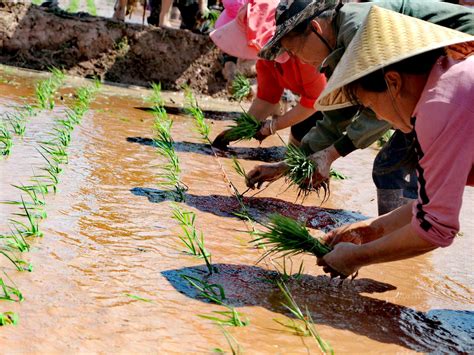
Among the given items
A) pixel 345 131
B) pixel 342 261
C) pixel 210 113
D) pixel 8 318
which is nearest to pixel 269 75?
pixel 345 131

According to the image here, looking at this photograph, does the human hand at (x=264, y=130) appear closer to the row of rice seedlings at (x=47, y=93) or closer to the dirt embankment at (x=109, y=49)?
the row of rice seedlings at (x=47, y=93)

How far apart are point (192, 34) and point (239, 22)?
2.89m

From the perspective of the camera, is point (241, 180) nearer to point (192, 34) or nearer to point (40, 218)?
point (40, 218)

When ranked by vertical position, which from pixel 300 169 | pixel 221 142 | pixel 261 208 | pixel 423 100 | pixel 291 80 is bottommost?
pixel 221 142

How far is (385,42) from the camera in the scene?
2133mm

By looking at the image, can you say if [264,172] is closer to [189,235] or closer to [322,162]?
[322,162]

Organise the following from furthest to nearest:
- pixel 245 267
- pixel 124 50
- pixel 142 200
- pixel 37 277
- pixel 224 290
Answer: pixel 124 50
pixel 142 200
pixel 245 267
pixel 224 290
pixel 37 277

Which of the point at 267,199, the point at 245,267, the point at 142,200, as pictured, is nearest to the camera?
the point at 245,267

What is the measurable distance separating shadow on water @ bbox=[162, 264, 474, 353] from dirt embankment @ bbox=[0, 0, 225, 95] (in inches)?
209

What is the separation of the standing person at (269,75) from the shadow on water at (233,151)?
0.30 feet

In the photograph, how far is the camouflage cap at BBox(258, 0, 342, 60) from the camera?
10.6 feet

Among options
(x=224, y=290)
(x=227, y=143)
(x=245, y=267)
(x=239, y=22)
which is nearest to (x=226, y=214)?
(x=245, y=267)

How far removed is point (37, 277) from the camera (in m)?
2.15

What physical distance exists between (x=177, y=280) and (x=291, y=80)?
2362 mm
